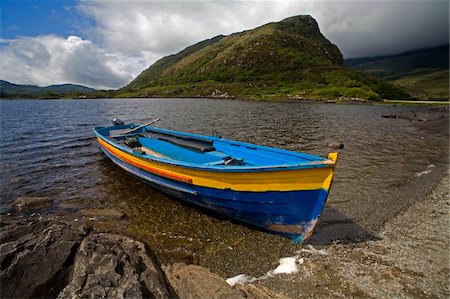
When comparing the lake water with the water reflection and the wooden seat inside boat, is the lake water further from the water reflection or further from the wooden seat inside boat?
the wooden seat inside boat

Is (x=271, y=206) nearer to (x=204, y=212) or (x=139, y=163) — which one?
(x=204, y=212)

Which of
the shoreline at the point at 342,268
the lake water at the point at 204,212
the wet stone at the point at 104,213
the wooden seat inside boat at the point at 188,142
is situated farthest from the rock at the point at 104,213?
the wooden seat inside boat at the point at 188,142

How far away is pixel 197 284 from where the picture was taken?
19.6 feet

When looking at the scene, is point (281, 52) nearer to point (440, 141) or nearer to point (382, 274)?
point (440, 141)

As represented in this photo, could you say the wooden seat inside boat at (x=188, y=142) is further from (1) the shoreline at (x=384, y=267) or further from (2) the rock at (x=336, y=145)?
(2) the rock at (x=336, y=145)

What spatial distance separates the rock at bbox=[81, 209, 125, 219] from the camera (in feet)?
34.5

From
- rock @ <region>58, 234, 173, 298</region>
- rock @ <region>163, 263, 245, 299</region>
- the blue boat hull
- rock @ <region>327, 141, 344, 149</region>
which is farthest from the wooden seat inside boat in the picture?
rock @ <region>327, 141, 344, 149</region>

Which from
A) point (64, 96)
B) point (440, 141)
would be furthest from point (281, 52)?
point (440, 141)

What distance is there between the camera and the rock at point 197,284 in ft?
18.4

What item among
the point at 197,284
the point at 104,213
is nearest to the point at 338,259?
the point at 197,284

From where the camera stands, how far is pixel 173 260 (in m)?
7.78

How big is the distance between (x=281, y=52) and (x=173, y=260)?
199 meters

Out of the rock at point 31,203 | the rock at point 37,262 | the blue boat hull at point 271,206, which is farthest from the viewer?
the rock at point 31,203

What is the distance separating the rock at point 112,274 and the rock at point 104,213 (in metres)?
3.42
